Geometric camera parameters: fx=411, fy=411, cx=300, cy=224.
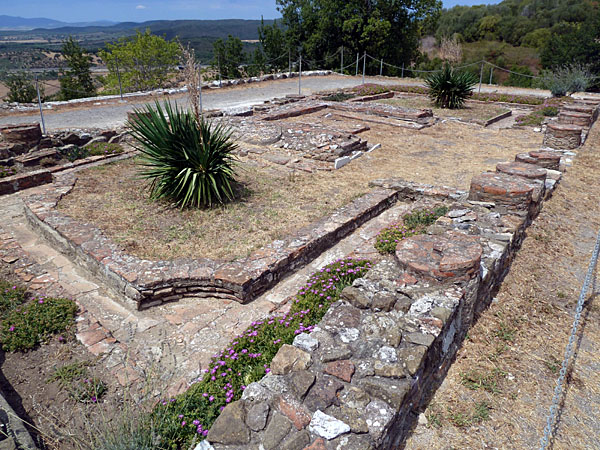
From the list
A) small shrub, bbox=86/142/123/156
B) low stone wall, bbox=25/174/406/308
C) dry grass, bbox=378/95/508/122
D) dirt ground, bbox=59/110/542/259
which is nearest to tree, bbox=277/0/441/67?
dry grass, bbox=378/95/508/122

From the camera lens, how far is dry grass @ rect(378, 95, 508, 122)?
1288cm

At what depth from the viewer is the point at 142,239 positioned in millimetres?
4984

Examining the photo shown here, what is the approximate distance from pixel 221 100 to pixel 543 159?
1089 cm

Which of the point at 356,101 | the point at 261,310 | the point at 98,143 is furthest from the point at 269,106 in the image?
the point at 261,310

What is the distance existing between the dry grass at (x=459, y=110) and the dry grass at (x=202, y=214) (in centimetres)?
777

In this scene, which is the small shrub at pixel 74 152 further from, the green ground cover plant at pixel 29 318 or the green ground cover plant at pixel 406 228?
the green ground cover plant at pixel 406 228

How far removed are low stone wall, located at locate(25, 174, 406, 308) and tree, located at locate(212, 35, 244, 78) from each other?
23.4 metres

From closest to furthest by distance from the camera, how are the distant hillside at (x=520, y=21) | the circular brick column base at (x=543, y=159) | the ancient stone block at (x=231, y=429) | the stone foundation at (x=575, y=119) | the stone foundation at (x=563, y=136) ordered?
the ancient stone block at (x=231, y=429) → the circular brick column base at (x=543, y=159) → the stone foundation at (x=563, y=136) → the stone foundation at (x=575, y=119) → the distant hillside at (x=520, y=21)

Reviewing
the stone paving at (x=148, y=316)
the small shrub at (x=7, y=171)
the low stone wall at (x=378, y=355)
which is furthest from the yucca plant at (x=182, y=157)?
the small shrub at (x=7, y=171)

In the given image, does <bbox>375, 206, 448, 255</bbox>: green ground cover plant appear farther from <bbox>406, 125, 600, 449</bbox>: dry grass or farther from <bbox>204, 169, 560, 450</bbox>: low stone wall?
<bbox>406, 125, 600, 449</bbox>: dry grass

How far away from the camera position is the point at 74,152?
8539mm

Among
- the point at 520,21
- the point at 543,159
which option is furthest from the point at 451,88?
the point at 520,21

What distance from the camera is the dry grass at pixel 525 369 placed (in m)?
2.64

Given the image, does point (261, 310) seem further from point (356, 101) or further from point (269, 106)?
point (356, 101)
